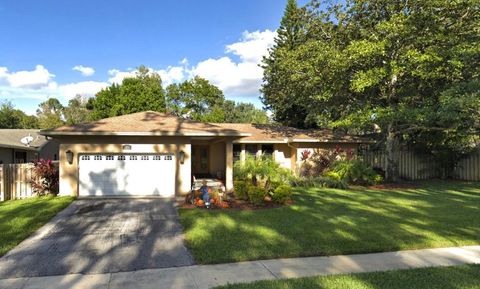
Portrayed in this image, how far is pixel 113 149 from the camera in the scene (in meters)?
14.2

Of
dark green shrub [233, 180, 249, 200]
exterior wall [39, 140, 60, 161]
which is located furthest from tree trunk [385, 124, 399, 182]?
exterior wall [39, 140, 60, 161]

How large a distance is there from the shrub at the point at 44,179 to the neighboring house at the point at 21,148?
4.76 metres

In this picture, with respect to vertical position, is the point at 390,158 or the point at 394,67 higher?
the point at 394,67

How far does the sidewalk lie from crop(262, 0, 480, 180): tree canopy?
31.1 feet

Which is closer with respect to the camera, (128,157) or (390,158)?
(128,157)

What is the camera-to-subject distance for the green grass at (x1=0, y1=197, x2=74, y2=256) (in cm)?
801

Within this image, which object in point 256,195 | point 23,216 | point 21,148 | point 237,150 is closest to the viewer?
point 23,216

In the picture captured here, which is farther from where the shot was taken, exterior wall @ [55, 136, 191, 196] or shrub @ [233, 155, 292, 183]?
shrub @ [233, 155, 292, 183]

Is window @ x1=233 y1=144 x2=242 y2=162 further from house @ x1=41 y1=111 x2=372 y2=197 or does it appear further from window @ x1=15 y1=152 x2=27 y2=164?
window @ x1=15 y1=152 x2=27 y2=164

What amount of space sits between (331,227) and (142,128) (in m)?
8.62

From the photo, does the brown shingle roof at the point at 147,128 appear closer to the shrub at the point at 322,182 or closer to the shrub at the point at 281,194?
the shrub at the point at 281,194

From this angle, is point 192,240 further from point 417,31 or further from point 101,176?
point 417,31

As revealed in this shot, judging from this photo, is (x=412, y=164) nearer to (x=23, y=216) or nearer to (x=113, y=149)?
(x=113, y=149)

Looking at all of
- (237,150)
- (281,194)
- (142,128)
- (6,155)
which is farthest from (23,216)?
(6,155)
